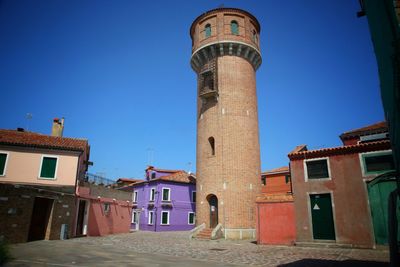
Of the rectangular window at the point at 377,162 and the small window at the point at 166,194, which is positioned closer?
the rectangular window at the point at 377,162

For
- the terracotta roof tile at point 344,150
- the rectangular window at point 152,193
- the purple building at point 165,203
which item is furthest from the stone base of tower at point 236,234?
the rectangular window at point 152,193

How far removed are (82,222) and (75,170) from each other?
15.6 feet

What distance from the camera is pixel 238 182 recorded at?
21344mm

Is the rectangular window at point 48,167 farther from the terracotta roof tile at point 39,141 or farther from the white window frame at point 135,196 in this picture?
the white window frame at point 135,196

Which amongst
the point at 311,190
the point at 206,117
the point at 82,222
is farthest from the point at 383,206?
the point at 82,222

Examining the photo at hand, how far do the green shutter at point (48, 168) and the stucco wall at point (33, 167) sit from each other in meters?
0.24

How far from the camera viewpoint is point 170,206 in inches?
1316

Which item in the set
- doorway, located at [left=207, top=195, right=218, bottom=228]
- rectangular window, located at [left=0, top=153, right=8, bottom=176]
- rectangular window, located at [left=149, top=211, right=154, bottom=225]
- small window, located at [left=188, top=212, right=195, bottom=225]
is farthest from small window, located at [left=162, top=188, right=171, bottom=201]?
rectangular window, located at [left=0, top=153, right=8, bottom=176]

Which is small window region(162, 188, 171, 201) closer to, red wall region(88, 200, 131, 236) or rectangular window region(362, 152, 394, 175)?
red wall region(88, 200, 131, 236)

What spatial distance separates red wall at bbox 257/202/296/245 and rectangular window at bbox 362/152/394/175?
15.4ft

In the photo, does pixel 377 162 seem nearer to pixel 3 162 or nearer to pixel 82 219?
pixel 82 219

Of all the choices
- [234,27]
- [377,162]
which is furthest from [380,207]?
[234,27]

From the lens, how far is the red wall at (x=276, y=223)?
15953 millimetres

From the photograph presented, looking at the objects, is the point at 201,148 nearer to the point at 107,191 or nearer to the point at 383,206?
the point at 107,191
